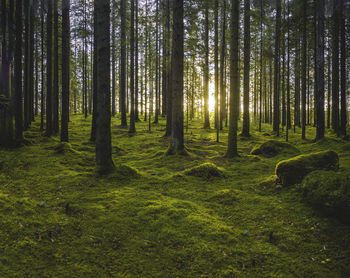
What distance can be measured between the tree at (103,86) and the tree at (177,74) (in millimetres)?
3831

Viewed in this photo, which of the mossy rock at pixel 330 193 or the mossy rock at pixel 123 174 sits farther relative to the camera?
the mossy rock at pixel 123 174

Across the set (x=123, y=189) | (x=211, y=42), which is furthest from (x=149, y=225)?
(x=211, y=42)

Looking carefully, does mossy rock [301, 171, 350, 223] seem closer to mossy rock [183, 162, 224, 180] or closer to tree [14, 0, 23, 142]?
mossy rock [183, 162, 224, 180]

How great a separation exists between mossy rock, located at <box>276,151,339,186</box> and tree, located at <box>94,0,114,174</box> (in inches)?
216

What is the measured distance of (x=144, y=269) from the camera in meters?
3.19

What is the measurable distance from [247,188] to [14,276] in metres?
5.69

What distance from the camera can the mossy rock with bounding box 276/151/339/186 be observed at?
584 cm

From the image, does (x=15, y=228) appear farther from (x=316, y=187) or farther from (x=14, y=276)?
(x=316, y=187)

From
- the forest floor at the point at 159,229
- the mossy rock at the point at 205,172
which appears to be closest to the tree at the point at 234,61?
the mossy rock at the point at 205,172

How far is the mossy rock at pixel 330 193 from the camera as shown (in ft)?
13.1

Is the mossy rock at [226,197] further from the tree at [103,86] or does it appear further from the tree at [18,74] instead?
the tree at [18,74]

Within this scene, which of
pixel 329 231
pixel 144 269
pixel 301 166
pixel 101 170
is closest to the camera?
pixel 144 269

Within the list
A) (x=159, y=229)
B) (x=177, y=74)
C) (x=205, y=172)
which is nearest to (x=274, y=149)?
(x=205, y=172)

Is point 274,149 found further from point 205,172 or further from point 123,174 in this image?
point 123,174
